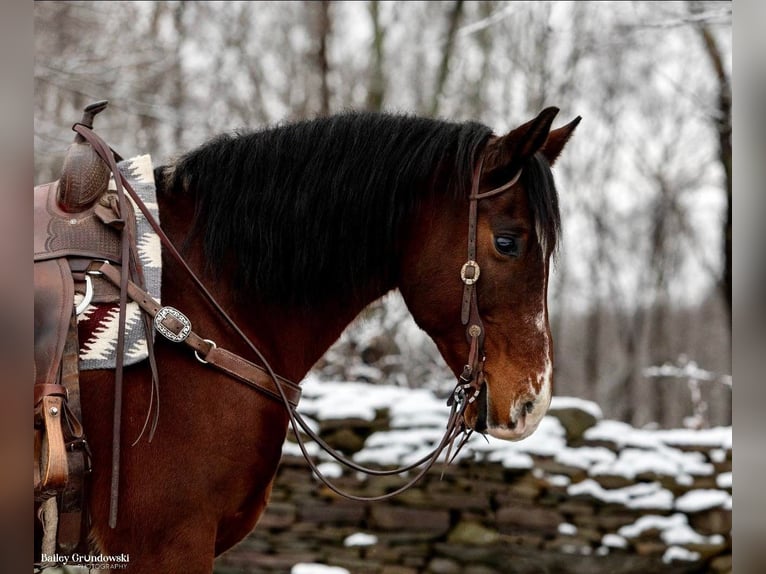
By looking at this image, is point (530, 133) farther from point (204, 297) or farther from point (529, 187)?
point (204, 297)

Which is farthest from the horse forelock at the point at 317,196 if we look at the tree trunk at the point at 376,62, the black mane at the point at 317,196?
the tree trunk at the point at 376,62

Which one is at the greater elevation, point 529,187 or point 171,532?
point 529,187

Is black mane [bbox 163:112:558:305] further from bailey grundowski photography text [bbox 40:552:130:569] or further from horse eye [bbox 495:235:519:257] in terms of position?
bailey grundowski photography text [bbox 40:552:130:569]

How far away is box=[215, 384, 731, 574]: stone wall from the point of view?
498cm

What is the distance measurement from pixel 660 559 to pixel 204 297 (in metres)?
4.21

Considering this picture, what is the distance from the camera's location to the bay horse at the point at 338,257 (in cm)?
199

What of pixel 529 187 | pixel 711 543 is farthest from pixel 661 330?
pixel 529 187

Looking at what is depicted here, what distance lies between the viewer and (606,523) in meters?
5.05

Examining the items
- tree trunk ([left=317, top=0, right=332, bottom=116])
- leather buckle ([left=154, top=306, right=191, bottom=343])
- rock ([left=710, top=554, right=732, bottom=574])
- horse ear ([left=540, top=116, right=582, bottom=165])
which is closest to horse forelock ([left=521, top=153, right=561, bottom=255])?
horse ear ([left=540, top=116, right=582, bottom=165])

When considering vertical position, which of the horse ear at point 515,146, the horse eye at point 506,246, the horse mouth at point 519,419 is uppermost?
the horse ear at point 515,146

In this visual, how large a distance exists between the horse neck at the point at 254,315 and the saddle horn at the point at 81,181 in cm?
23

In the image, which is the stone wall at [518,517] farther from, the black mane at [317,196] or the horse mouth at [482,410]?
the black mane at [317,196]

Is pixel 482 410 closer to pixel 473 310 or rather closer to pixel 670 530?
pixel 473 310

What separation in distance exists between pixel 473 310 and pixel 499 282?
0.36 feet
